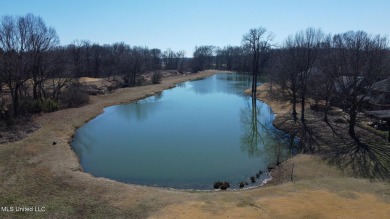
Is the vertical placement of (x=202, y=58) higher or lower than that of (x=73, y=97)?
higher

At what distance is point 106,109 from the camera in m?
46.5

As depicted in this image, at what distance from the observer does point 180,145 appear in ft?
94.6

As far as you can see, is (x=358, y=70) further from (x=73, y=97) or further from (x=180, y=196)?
(x=73, y=97)

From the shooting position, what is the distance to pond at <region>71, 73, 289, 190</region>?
22156mm

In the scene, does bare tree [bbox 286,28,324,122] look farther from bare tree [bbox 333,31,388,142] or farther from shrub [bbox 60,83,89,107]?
shrub [bbox 60,83,89,107]

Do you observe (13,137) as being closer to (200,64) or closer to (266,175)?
(266,175)

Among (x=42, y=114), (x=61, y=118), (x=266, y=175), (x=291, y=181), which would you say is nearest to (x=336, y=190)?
(x=291, y=181)

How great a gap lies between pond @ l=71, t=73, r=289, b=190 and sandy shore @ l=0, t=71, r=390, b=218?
2567 mm

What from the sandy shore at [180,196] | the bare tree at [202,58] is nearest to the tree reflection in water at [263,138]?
the sandy shore at [180,196]

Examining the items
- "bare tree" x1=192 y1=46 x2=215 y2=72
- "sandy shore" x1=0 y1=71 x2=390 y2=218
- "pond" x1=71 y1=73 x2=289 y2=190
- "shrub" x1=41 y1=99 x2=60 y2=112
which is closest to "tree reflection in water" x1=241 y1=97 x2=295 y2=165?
"pond" x1=71 y1=73 x2=289 y2=190

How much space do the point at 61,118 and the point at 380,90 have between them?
120 ft

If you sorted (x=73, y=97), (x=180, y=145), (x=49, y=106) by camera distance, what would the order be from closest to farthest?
1. (x=180, y=145)
2. (x=49, y=106)
3. (x=73, y=97)

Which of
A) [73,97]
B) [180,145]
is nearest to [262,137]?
[180,145]

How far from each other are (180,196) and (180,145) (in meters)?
11.6
